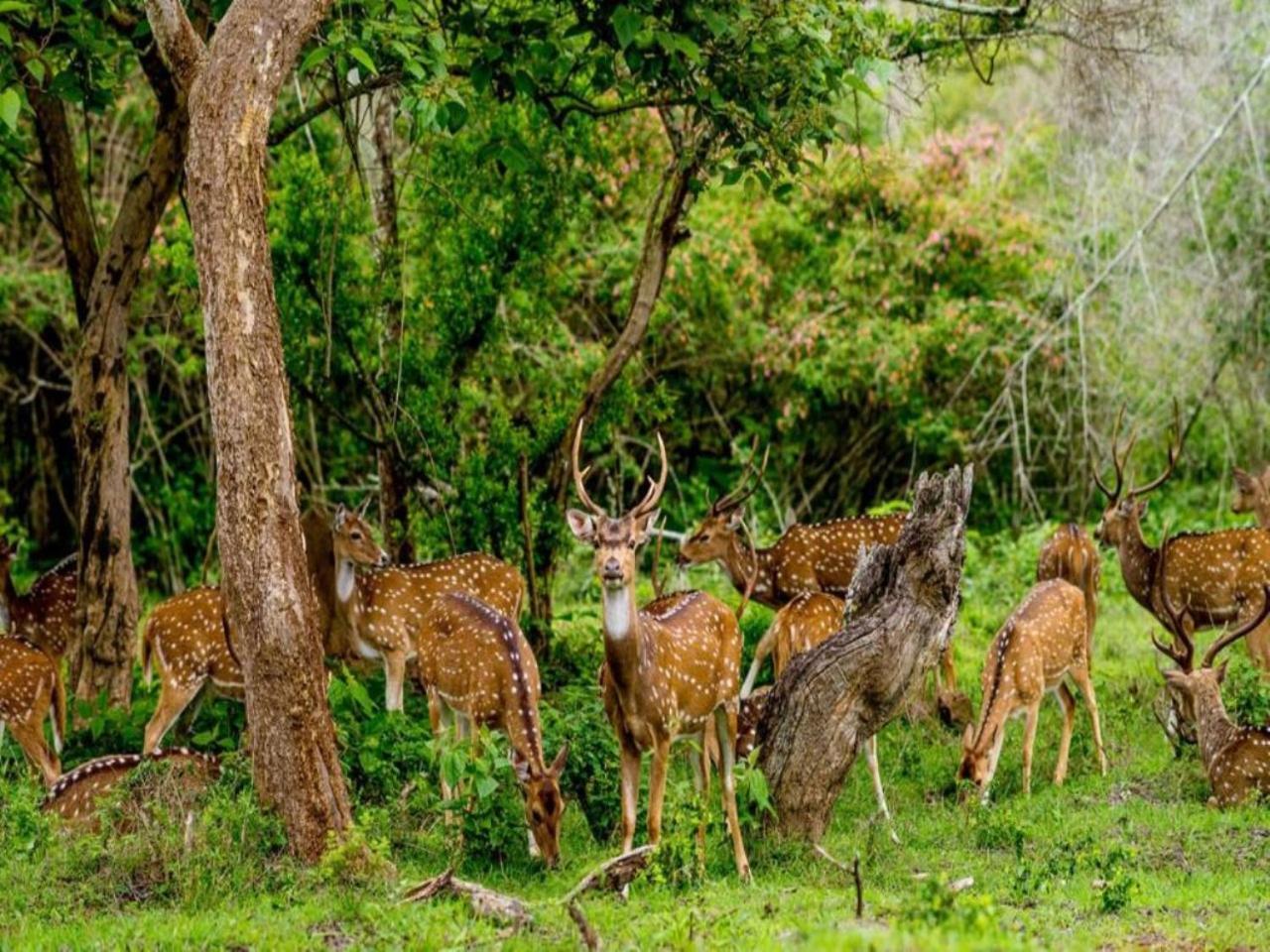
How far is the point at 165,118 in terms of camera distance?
37.2ft

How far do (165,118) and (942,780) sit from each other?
5.83 meters

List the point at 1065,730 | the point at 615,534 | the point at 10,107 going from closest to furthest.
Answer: the point at 10,107 < the point at 615,534 < the point at 1065,730

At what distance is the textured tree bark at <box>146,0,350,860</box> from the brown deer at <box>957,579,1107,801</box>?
12.2ft

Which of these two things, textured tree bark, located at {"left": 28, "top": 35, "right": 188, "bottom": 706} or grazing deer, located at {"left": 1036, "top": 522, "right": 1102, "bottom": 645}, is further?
grazing deer, located at {"left": 1036, "top": 522, "right": 1102, "bottom": 645}

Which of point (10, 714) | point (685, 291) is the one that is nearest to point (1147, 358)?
point (685, 291)

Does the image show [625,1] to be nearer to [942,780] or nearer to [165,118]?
[165,118]

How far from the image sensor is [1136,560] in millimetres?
13883

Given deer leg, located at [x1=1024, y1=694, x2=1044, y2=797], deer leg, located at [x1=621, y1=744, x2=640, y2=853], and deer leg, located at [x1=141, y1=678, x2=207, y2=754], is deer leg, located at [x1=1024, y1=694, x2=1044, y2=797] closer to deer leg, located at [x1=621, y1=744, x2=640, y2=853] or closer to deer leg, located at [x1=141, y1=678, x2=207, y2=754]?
deer leg, located at [x1=621, y1=744, x2=640, y2=853]

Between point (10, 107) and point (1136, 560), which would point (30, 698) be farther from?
point (1136, 560)

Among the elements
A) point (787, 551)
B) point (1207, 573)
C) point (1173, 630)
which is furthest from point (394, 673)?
point (1207, 573)

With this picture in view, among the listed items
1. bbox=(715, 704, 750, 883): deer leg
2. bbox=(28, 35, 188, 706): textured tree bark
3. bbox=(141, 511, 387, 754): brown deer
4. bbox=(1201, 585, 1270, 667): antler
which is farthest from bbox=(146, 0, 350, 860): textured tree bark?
bbox=(1201, 585, 1270, 667): antler

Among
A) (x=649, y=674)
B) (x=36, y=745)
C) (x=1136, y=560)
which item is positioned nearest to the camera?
(x=649, y=674)

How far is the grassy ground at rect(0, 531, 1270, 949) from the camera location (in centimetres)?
746

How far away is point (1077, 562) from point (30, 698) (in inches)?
263
